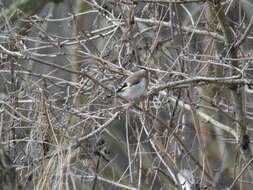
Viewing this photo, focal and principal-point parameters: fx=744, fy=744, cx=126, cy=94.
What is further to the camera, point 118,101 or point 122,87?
point 122,87

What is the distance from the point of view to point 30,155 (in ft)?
15.3

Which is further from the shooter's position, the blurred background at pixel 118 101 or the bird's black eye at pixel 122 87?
the bird's black eye at pixel 122 87

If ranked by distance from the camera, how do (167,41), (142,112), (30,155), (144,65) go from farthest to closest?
(167,41) → (144,65) → (142,112) → (30,155)

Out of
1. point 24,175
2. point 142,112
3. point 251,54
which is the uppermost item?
point 251,54

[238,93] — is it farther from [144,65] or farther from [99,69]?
[99,69]

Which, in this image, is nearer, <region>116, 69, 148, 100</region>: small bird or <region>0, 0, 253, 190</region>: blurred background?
<region>0, 0, 253, 190</region>: blurred background

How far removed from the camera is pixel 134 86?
532cm

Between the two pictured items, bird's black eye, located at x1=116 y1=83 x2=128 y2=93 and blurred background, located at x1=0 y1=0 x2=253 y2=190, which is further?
bird's black eye, located at x1=116 y1=83 x2=128 y2=93

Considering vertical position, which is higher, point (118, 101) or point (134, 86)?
point (134, 86)

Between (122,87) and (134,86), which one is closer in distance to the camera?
(134,86)

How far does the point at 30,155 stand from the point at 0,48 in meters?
0.97

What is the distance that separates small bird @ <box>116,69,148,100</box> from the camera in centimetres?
537

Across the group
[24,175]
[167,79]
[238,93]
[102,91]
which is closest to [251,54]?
[238,93]

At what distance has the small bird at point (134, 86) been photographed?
5.37 m
